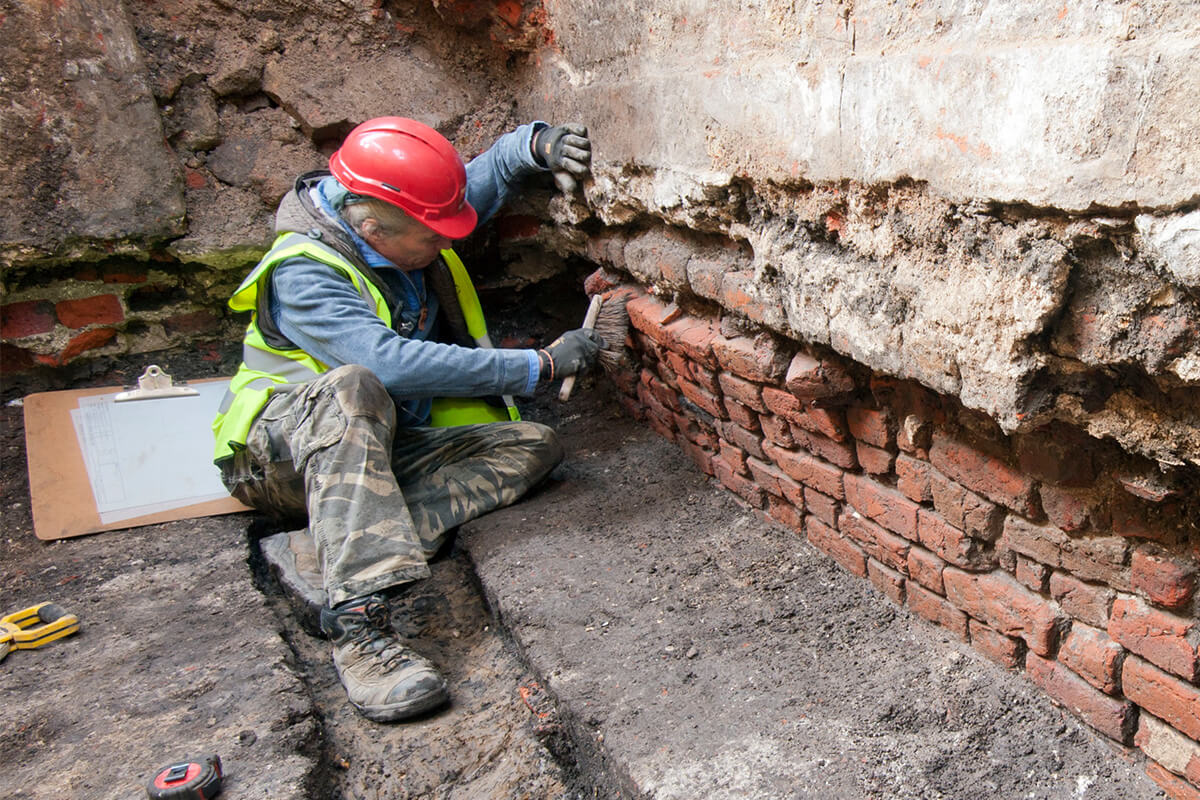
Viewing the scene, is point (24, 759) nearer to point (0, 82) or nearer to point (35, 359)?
point (35, 359)

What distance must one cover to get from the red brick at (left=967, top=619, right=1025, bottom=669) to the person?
1.21m

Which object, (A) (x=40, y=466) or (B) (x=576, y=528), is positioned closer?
(B) (x=576, y=528)

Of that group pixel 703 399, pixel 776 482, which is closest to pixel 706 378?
pixel 703 399

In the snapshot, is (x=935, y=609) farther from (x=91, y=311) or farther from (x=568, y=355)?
(x=91, y=311)

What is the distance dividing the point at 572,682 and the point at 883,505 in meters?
0.80

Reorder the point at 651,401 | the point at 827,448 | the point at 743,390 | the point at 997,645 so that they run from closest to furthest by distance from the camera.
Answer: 1. the point at 997,645
2. the point at 827,448
3. the point at 743,390
4. the point at 651,401

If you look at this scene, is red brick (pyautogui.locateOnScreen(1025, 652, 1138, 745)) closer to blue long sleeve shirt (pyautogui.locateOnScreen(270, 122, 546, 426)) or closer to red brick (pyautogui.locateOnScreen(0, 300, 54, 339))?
blue long sleeve shirt (pyautogui.locateOnScreen(270, 122, 546, 426))

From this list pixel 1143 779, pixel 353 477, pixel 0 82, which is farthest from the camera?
pixel 0 82

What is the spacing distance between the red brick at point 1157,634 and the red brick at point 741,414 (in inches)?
41.4

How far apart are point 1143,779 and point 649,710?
88 centimetres

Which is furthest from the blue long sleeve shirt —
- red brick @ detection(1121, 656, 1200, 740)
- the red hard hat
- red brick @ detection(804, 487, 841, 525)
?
red brick @ detection(1121, 656, 1200, 740)

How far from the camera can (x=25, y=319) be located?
3.21m

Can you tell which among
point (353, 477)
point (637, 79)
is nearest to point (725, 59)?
point (637, 79)

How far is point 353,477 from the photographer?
236 cm
